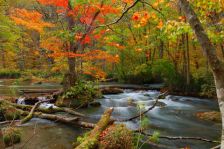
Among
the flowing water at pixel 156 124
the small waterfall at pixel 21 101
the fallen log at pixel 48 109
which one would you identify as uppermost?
the small waterfall at pixel 21 101

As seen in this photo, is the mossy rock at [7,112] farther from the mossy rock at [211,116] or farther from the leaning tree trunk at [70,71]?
the mossy rock at [211,116]

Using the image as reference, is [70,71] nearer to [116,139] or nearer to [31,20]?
[31,20]

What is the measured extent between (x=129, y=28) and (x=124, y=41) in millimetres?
1501

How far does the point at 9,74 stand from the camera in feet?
119

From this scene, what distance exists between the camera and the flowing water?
9359 millimetres

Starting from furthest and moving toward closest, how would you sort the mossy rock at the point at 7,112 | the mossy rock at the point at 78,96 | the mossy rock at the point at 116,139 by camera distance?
the mossy rock at the point at 78,96 < the mossy rock at the point at 7,112 < the mossy rock at the point at 116,139

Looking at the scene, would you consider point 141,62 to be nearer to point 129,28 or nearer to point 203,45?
point 129,28

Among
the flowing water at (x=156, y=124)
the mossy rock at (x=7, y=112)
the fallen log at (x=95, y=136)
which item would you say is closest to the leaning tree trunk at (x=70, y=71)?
the flowing water at (x=156, y=124)

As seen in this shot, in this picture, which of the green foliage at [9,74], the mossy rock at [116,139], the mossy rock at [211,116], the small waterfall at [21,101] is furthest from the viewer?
the green foliage at [9,74]

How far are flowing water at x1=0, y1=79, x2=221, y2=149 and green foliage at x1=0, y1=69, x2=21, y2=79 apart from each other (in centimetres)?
2089

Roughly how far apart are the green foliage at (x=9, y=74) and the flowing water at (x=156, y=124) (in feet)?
68.5

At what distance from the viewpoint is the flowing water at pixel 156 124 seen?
9359 mm

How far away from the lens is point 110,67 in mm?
34625

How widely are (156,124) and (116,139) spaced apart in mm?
4993
